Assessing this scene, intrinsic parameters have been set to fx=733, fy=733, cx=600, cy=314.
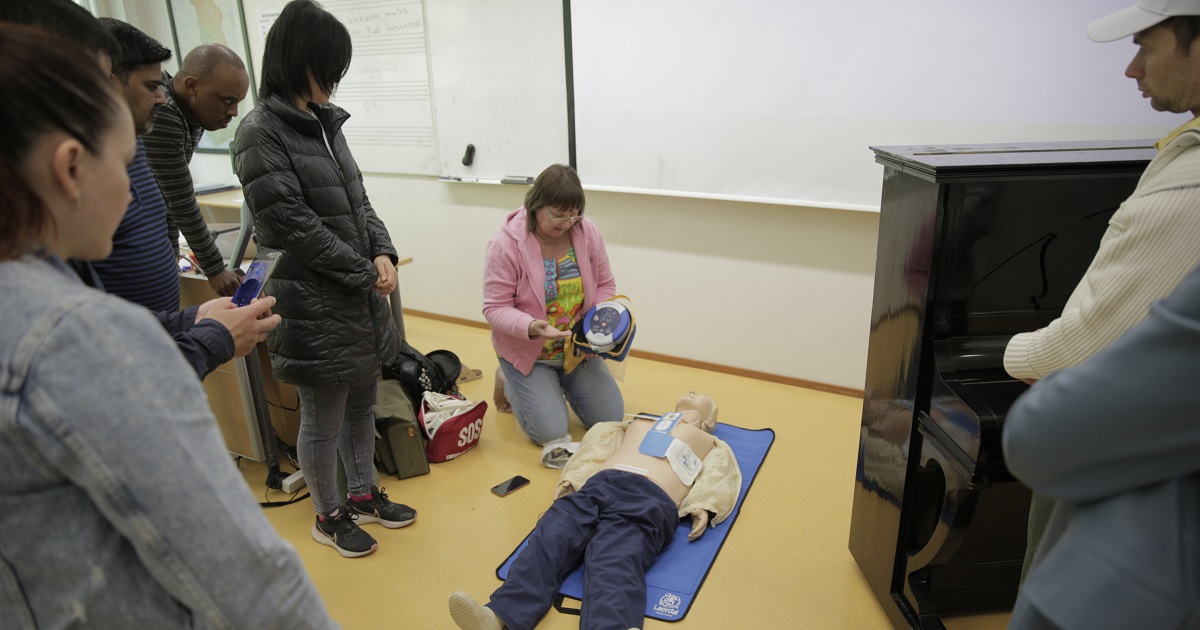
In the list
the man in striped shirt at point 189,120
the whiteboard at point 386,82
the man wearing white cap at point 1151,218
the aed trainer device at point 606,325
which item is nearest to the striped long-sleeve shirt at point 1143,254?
the man wearing white cap at point 1151,218

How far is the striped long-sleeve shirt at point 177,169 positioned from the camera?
203 centimetres

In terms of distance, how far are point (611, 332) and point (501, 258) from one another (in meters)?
0.51

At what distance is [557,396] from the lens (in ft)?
9.86

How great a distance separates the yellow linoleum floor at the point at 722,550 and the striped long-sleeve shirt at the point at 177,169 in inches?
38.2

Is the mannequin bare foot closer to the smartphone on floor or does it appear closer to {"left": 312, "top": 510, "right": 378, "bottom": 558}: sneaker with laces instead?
{"left": 312, "top": 510, "right": 378, "bottom": 558}: sneaker with laces

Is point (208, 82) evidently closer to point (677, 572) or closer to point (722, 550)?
point (677, 572)

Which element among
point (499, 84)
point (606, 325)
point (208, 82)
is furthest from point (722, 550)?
point (499, 84)

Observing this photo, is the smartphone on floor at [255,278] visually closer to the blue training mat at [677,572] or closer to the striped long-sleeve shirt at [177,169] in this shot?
the striped long-sleeve shirt at [177,169]

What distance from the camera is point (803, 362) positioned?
353cm

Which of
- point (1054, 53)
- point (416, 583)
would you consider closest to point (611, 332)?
point (416, 583)

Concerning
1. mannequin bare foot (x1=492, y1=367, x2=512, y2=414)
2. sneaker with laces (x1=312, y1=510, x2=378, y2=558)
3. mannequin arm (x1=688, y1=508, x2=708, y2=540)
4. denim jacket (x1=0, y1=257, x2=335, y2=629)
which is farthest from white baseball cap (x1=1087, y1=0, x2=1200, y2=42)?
mannequin bare foot (x1=492, y1=367, x2=512, y2=414)

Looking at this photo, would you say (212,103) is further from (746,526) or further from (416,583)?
(746,526)

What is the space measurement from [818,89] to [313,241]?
7.11 feet

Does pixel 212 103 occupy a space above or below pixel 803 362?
above
